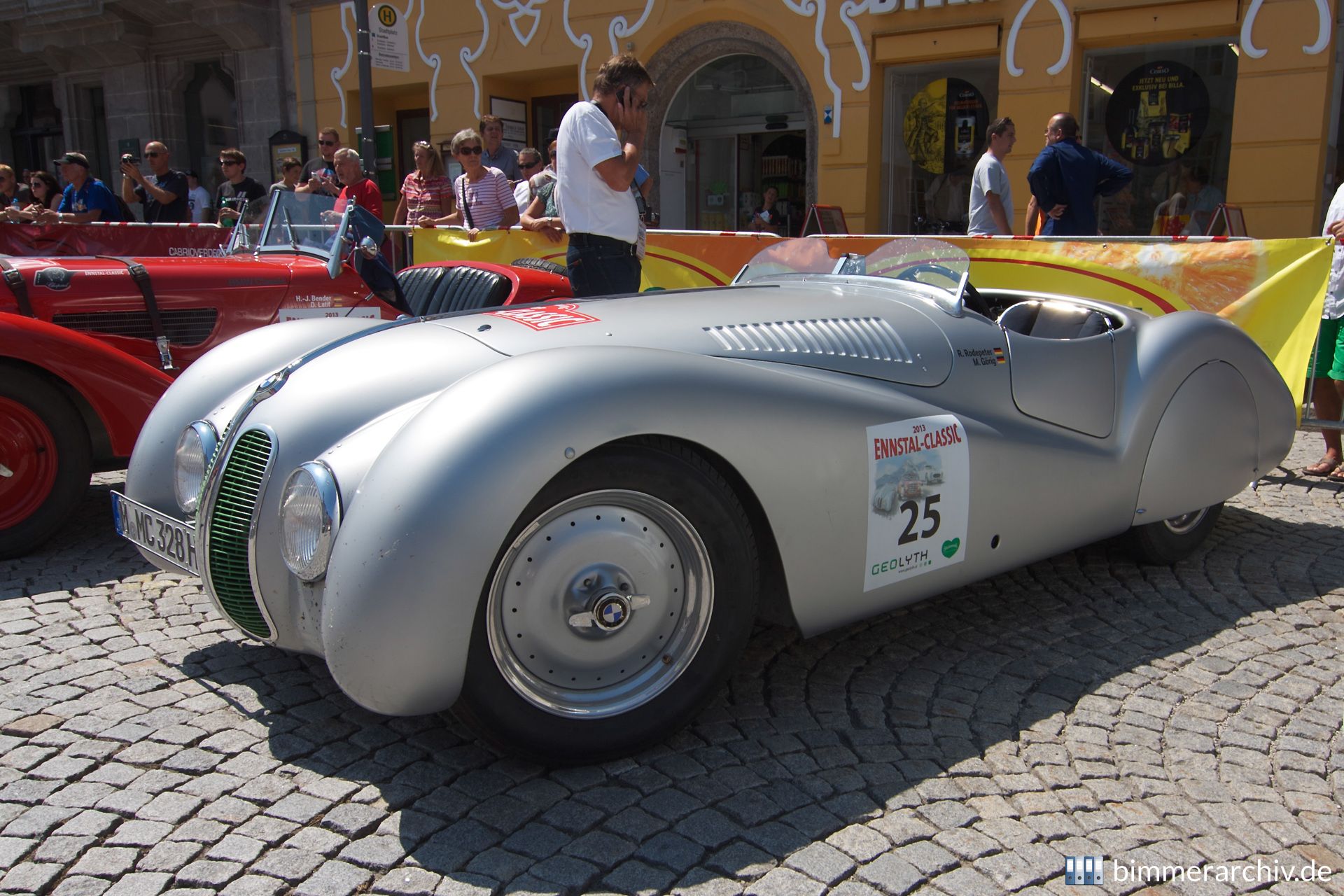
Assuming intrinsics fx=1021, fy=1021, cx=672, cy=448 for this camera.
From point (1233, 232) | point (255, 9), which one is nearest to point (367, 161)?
point (255, 9)

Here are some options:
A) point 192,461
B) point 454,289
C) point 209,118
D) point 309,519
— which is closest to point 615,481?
point 309,519

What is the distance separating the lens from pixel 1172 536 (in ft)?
12.8

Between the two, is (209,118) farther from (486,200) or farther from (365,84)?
(486,200)

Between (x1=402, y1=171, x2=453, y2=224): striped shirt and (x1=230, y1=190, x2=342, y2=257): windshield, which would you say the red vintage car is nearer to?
(x1=230, y1=190, x2=342, y2=257): windshield

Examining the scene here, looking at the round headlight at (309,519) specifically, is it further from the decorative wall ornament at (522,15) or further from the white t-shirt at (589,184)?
the decorative wall ornament at (522,15)

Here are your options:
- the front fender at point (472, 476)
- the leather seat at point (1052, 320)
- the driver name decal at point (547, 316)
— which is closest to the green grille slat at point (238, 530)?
the front fender at point (472, 476)

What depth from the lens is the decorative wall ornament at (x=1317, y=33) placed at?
870cm

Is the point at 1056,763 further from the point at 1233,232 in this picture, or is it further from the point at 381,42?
the point at 381,42

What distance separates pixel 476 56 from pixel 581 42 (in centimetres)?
168

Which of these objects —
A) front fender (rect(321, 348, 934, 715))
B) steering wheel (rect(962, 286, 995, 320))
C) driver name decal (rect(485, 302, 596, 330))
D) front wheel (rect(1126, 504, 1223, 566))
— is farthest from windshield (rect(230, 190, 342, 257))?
front wheel (rect(1126, 504, 1223, 566))

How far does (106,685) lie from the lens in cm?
297

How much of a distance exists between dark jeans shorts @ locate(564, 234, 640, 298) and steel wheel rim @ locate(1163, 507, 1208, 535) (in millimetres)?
2407

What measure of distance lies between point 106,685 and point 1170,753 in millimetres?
2915

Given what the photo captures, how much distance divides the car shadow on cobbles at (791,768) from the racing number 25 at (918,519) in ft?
Result: 1.42
